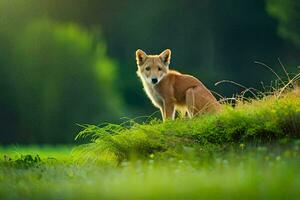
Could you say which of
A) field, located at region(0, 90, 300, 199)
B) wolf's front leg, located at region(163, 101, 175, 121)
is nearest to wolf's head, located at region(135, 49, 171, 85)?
wolf's front leg, located at region(163, 101, 175, 121)

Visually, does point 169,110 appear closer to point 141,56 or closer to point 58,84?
point 141,56

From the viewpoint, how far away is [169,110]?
1315cm

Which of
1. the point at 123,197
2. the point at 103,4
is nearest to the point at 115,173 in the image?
the point at 123,197

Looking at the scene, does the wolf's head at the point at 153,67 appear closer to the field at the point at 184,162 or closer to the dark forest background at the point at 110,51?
the field at the point at 184,162

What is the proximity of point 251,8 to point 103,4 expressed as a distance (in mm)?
5127

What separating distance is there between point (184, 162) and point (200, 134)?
1.99 meters

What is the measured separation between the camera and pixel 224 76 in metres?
25.2

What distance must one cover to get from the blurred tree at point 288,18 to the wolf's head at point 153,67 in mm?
12953

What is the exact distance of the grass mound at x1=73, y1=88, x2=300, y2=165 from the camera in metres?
10.9

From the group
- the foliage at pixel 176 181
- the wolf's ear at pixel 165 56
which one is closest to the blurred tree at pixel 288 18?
the wolf's ear at pixel 165 56

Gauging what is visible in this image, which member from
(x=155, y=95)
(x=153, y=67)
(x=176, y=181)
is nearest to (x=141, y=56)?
(x=153, y=67)

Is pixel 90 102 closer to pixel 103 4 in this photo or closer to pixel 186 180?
pixel 103 4

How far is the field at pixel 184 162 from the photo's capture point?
21.0 feet

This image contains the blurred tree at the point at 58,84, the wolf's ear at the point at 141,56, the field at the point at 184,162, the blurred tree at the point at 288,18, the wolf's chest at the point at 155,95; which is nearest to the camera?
the field at the point at 184,162
